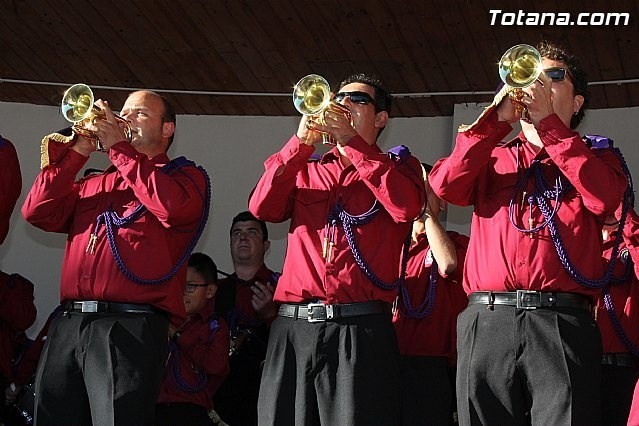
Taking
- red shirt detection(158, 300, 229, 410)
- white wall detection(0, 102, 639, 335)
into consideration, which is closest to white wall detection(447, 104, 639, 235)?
white wall detection(0, 102, 639, 335)

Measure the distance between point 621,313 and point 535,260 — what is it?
1.56 meters

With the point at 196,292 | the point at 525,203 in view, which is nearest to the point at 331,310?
the point at 525,203

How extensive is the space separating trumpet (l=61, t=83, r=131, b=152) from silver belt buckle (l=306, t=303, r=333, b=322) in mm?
1198

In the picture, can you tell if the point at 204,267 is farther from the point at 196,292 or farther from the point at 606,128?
the point at 606,128

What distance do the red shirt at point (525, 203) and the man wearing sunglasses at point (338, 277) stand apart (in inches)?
10.5

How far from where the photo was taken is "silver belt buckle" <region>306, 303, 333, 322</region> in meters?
4.12

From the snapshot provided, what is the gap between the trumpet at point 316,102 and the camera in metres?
4.33

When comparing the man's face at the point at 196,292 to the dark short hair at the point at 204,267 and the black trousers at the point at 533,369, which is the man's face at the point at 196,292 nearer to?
the dark short hair at the point at 204,267

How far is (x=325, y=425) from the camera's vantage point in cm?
402

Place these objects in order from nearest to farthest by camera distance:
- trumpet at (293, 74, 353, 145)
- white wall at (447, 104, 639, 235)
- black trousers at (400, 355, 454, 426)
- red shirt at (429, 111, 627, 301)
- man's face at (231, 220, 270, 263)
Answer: red shirt at (429, 111, 627, 301) < trumpet at (293, 74, 353, 145) < black trousers at (400, 355, 454, 426) < man's face at (231, 220, 270, 263) < white wall at (447, 104, 639, 235)

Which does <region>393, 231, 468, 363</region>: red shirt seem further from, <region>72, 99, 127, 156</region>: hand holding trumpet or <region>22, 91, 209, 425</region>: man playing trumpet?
<region>72, 99, 127, 156</region>: hand holding trumpet

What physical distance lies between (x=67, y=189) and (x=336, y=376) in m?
1.48

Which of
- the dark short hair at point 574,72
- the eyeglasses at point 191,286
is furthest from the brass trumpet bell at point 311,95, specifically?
the eyeglasses at point 191,286

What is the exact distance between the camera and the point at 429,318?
5.52 metres
